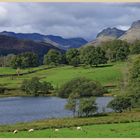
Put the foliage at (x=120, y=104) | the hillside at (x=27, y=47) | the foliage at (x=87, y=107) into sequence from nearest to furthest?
the foliage at (x=87, y=107), the foliage at (x=120, y=104), the hillside at (x=27, y=47)

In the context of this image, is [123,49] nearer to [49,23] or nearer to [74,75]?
[74,75]

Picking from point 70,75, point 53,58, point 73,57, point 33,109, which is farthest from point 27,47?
point 33,109

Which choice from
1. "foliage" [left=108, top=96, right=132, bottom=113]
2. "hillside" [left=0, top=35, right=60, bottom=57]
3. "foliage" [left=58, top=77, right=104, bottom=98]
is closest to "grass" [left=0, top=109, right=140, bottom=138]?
"foliage" [left=108, top=96, right=132, bottom=113]

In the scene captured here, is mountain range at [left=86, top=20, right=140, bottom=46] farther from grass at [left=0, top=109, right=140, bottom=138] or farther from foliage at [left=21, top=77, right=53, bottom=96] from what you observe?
grass at [left=0, top=109, right=140, bottom=138]

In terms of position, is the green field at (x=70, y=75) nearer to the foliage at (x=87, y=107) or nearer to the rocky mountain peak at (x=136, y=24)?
the foliage at (x=87, y=107)

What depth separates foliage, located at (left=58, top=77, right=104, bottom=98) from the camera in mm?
28891

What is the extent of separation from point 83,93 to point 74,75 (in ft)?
10.2

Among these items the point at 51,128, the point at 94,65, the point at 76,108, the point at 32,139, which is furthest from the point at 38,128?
the point at 94,65

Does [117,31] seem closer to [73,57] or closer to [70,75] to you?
[73,57]

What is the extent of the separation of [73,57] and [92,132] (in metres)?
15.6

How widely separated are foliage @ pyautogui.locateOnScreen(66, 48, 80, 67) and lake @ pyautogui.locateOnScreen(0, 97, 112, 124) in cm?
323

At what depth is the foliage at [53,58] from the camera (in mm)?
33944

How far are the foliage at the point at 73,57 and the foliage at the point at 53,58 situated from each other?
68 cm

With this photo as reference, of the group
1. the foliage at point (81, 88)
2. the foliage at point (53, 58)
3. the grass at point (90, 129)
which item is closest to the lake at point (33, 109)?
the foliage at point (81, 88)
